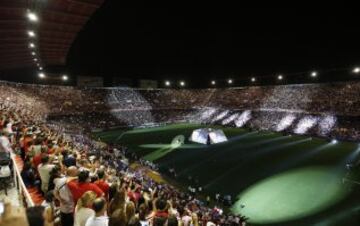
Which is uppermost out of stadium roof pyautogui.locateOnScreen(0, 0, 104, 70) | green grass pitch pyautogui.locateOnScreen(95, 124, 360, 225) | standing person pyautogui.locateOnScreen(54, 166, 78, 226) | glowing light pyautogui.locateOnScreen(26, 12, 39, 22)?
stadium roof pyautogui.locateOnScreen(0, 0, 104, 70)

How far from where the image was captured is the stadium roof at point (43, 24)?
40.4 feet

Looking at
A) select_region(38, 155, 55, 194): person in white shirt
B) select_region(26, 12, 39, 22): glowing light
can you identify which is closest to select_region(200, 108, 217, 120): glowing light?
select_region(26, 12, 39, 22): glowing light

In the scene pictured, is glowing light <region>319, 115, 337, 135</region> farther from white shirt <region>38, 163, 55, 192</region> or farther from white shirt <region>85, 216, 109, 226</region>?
white shirt <region>85, 216, 109, 226</region>

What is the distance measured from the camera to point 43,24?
15.0m

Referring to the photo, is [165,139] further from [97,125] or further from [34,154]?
[34,154]

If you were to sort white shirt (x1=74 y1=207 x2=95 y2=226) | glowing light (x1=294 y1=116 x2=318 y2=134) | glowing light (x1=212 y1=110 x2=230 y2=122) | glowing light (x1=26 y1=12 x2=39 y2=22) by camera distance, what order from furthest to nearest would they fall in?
glowing light (x1=212 y1=110 x2=230 y2=122) < glowing light (x1=294 y1=116 x2=318 y2=134) < glowing light (x1=26 y1=12 x2=39 y2=22) < white shirt (x1=74 y1=207 x2=95 y2=226)

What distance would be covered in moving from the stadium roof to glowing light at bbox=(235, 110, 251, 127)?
3800 centimetres

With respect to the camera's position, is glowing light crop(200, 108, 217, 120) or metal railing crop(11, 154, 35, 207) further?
glowing light crop(200, 108, 217, 120)

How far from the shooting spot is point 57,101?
56.4 metres

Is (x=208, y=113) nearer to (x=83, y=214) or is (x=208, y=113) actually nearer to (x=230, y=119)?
(x=230, y=119)

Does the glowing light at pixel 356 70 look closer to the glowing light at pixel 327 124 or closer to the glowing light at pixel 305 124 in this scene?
the glowing light at pixel 327 124

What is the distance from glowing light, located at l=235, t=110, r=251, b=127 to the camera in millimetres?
53469

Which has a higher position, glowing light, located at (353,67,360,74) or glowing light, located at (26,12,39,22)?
glowing light, located at (353,67,360,74)

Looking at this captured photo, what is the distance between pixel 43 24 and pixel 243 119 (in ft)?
146
